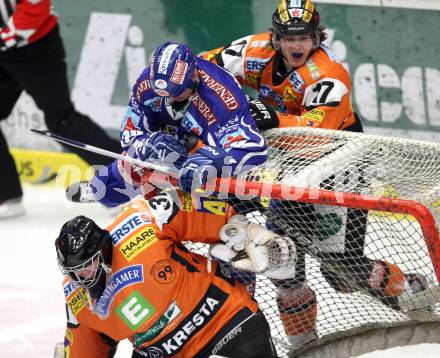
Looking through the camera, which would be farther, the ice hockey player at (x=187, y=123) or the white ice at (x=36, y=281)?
the white ice at (x=36, y=281)

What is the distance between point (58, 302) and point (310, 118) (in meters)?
1.50

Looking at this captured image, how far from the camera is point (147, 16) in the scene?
6.01m

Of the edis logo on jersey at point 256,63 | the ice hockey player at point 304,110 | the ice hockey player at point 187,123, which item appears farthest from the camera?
the edis logo on jersey at point 256,63

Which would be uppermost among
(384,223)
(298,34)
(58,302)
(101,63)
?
(298,34)

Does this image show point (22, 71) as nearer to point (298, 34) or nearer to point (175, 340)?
point (298, 34)

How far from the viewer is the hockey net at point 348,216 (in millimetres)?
3242

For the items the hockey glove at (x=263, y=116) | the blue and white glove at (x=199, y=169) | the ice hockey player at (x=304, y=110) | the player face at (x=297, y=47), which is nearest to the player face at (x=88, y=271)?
the blue and white glove at (x=199, y=169)

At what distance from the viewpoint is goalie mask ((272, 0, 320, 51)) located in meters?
3.90

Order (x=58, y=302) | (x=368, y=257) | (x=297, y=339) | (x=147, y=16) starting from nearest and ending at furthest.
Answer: (x=368, y=257), (x=297, y=339), (x=58, y=302), (x=147, y=16)

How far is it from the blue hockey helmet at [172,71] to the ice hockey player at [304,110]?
0.35 m

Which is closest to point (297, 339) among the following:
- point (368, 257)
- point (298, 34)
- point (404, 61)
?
point (368, 257)

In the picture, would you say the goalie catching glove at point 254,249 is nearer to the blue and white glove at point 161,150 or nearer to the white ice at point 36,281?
the blue and white glove at point 161,150

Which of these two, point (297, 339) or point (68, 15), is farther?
point (68, 15)

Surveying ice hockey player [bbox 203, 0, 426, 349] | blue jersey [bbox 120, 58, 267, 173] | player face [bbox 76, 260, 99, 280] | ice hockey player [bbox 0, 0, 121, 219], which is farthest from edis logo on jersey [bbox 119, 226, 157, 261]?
ice hockey player [bbox 0, 0, 121, 219]
